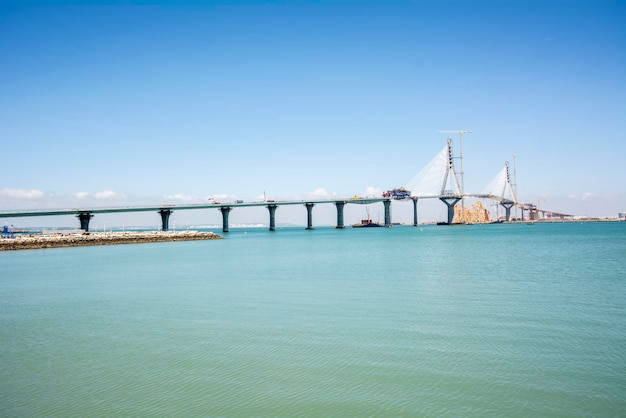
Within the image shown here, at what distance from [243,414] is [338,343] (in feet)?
14.5

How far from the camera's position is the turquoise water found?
821cm

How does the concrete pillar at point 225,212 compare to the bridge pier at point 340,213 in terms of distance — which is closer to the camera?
the concrete pillar at point 225,212

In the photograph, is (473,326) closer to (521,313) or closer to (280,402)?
(521,313)

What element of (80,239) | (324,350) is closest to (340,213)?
(80,239)

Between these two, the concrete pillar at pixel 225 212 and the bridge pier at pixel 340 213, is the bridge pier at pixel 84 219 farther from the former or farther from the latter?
the bridge pier at pixel 340 213

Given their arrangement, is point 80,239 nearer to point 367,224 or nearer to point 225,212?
point 225,212

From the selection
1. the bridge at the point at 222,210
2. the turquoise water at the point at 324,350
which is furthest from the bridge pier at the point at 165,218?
the turquoise water at the point at 324,350

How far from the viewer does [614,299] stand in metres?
16.9

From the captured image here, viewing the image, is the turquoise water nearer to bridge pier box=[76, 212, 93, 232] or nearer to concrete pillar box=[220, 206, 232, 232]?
bridge pier box=[76, 212, 93, 232]

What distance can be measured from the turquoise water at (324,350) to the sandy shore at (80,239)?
50.8 m

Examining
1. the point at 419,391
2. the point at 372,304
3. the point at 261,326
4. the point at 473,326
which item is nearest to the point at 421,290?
the point at 372,304

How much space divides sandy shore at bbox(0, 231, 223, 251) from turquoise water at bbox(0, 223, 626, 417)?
167 feet

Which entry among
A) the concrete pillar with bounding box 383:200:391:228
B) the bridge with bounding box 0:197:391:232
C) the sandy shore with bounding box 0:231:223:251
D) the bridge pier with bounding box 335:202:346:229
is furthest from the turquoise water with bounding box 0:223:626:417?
the concrete pillar with bounding box 383:200:391:228

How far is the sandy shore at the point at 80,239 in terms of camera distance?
65875 millimetres
